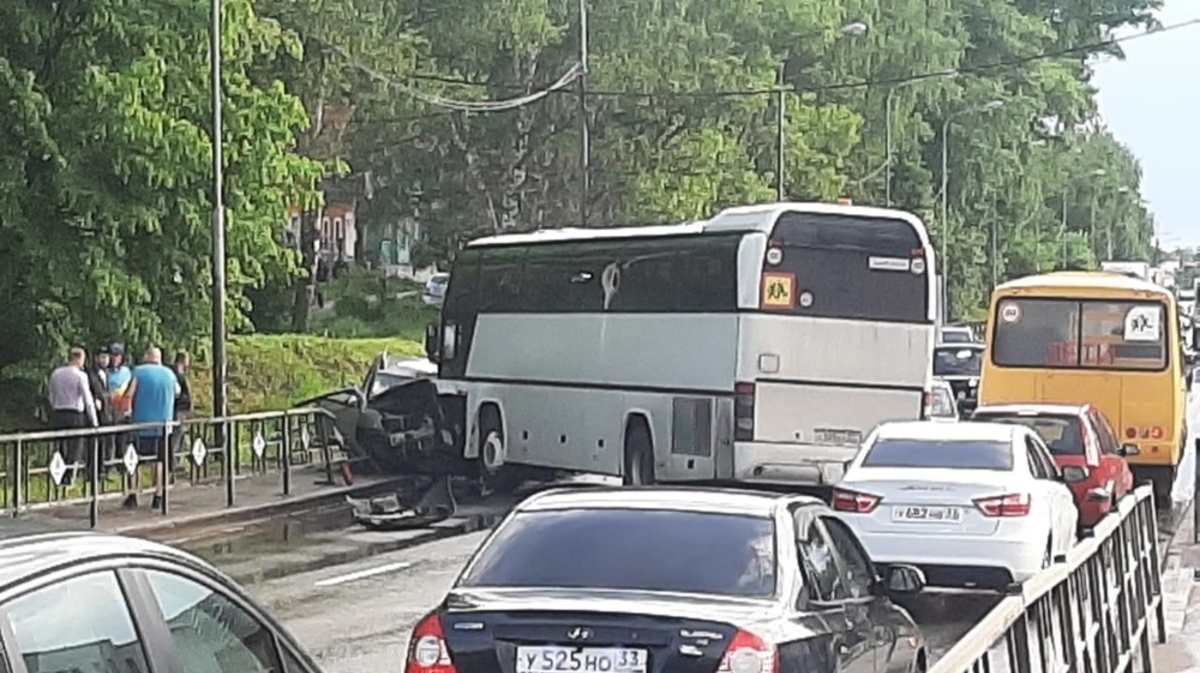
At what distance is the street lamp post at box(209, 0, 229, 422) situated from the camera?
26.5m

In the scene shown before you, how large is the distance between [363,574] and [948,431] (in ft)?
18.5

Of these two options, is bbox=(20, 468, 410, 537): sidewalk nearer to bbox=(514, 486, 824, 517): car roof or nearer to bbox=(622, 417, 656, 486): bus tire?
bbox=(622, 417, 656, 486): bus tire

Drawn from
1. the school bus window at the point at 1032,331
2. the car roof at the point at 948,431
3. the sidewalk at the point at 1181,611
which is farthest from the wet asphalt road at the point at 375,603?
the school bus window at the point at 1032,331

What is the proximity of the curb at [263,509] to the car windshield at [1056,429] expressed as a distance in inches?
329

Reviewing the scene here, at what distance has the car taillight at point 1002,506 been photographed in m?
16.3

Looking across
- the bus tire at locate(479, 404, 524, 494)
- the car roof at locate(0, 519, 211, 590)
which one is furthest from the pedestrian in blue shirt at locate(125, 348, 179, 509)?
the car roof at locate(0, 519, 211, 590)

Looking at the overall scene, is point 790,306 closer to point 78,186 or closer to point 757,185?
point 78,186

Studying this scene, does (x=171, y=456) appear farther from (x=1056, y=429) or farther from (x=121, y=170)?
(x=1056, y=429)

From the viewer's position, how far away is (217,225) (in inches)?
1069

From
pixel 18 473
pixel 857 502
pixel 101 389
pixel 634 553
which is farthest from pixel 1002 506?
pixel 101 389

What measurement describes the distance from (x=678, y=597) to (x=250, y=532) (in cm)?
1606

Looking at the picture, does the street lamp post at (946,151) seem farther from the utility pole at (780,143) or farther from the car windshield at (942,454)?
the car windshield at (942,454)

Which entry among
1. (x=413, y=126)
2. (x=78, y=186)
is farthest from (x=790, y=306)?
(x=413, y=126)

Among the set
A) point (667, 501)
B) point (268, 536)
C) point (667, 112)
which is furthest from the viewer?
point (667, 112)
